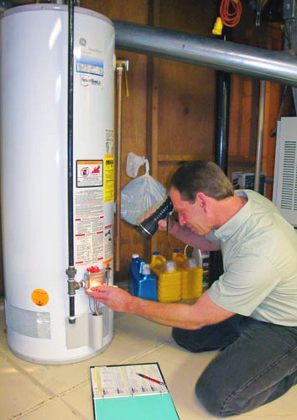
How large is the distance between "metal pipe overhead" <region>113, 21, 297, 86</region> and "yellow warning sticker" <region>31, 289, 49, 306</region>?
1.06 metres

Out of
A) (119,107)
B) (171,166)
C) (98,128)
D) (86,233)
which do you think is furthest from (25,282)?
(171,166)

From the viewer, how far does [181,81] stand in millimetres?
2385

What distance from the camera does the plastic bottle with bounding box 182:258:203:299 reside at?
85.7 inches

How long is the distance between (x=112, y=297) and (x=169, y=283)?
0.73 m

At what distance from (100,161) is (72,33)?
444 millimetres

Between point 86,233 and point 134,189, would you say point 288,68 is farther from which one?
point 86,233

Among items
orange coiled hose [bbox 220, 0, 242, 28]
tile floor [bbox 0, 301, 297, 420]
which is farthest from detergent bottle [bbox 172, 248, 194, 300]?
orange coiled hose [bbox 220, 0, 242, 28]

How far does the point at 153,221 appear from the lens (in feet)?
5.32

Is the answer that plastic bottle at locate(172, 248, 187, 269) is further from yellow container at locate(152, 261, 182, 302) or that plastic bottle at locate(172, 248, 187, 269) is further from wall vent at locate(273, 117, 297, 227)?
wall vent at locate(273, 117, 297, 227)

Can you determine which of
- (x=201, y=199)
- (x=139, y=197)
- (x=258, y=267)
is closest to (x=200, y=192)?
(x=201, y=199)

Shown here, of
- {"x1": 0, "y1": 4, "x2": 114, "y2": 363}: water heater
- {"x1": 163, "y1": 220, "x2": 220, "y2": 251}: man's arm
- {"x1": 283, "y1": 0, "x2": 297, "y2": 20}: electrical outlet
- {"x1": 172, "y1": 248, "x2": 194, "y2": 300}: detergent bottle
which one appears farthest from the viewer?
{"x1": 283, "y1": 0, "x2": 297, "y2": 20}: electrical outlet

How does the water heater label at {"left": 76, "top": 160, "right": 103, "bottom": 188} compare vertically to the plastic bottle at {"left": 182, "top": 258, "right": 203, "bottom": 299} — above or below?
above

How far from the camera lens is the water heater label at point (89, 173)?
4.62 ft

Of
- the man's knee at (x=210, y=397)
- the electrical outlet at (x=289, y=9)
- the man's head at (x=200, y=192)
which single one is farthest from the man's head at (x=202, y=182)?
the electrical outlet at (x=289, y=9)
